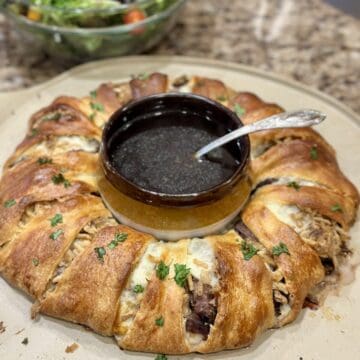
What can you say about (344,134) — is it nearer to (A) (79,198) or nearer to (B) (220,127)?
(B) (220,127)

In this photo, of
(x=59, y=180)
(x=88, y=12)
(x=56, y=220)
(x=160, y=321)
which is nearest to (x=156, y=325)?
(x=160, y=321)

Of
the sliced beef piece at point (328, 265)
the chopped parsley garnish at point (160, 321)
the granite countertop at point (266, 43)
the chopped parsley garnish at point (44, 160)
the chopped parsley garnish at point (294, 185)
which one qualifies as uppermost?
the chopped parsley garnish at point (44, 160)

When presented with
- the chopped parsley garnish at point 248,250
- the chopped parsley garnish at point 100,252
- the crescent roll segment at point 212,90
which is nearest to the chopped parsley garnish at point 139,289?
the chopped parsley garnish at point 100,252

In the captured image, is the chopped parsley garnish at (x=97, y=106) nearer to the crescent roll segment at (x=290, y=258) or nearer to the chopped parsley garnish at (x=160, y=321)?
the crescent roll segment at (x=290, y=258)

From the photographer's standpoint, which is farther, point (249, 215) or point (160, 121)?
point (160, 121)

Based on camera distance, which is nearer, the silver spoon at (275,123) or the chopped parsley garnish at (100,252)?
the chopped parsley garnish at (100,252)

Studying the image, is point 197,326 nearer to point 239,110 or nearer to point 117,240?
point 117,240

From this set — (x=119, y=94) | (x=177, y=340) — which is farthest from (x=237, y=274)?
(x=119, y=94)
